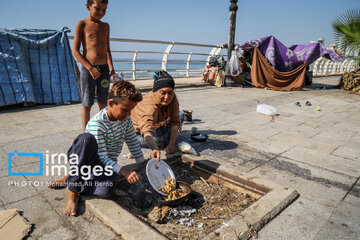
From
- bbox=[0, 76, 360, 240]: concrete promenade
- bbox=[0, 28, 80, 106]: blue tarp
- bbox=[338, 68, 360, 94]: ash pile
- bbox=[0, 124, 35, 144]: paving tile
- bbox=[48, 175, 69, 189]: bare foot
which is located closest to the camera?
bbox=[0, 76, 360, 240]: concrete promenade

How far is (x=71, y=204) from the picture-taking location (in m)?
2.13

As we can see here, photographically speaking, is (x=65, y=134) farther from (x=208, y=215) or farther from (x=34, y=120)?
(x=208, y=215)

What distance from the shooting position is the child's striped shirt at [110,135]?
2230 mm

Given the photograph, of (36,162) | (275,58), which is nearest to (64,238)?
(36,162)

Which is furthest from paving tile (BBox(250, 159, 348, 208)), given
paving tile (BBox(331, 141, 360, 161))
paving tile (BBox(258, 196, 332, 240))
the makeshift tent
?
the makeshift tent

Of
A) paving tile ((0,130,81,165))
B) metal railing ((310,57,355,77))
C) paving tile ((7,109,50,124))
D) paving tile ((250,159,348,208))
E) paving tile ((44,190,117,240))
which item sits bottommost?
paving tile ((250,159,348,208))

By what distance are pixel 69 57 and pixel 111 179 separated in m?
4.70

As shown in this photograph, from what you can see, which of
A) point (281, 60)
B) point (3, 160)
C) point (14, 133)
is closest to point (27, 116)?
point (14, 133)

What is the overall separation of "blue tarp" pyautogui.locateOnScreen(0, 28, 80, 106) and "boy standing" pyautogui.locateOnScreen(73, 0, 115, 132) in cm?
273

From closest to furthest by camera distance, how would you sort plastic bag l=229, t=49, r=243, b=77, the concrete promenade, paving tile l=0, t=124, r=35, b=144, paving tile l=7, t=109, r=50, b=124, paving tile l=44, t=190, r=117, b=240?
paving tile l=44, t=190, r=117, b=240 < the concrete promenade < paving tile l=0, t=124, r=35, b=144 < paving tile l=7, t=109, r=50, b=124 < plastic bag l=229, t=49, r=243, b=77

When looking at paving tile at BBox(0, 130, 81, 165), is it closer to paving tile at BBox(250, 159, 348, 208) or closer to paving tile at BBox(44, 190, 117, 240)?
paving tile at BBox(44, 190, 117, 240)

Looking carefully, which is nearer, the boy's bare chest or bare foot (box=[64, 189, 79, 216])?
bare foot (box=[64, 189, 79, 216])

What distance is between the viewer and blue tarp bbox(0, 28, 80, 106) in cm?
530

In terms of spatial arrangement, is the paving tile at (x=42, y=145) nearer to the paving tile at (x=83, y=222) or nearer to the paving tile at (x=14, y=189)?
the paving tile at (x=14, y=189)
